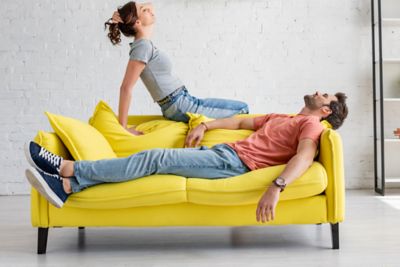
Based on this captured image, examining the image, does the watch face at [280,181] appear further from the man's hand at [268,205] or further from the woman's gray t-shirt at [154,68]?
the woman's gray t-shirt at [154,68]

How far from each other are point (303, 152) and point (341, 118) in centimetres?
51

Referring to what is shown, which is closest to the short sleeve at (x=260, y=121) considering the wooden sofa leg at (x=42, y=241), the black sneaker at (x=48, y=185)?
the black sneaker at (x=48, y=185)

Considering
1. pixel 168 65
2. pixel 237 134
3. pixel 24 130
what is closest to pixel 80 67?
pixel 24 130

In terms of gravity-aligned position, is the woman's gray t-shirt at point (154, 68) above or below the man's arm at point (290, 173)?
above

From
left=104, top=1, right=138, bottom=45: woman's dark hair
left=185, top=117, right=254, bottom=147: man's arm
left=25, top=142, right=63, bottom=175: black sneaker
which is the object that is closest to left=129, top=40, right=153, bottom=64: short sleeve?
left=104, top=1, right=138, bottom=45: woman's dark hair

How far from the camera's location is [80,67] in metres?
5.23

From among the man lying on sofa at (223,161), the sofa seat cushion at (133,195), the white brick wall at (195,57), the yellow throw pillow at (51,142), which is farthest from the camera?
the white brick wall at (195,57)

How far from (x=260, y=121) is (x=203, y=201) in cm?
78

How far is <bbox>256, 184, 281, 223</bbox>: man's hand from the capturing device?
101 inches

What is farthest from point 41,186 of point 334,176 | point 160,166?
point 334,176

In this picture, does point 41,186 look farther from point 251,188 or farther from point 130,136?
point 251,188

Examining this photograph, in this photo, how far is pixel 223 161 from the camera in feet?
9.46

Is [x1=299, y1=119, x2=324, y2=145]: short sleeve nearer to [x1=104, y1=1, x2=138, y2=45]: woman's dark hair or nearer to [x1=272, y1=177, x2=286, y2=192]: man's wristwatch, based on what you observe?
[x1=272, y1=177, x2=286, y2=192]: man's wristwatch

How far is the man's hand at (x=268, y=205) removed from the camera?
2.56 m
